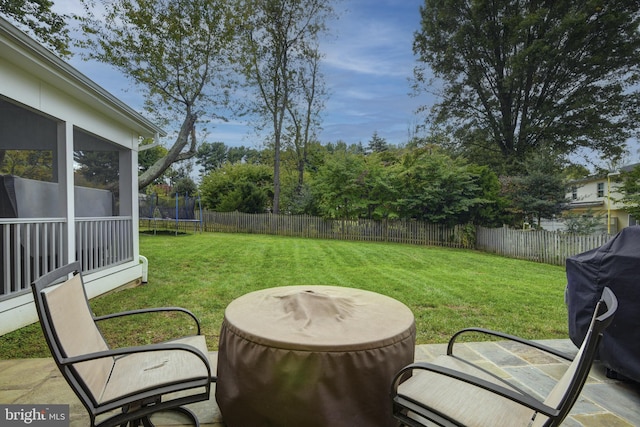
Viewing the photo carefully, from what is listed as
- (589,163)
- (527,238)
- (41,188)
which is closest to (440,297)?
(41,188)

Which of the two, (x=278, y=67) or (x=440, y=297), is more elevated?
(x=278, y=67)

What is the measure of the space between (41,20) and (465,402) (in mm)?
14721

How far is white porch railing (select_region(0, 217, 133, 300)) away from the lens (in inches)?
147

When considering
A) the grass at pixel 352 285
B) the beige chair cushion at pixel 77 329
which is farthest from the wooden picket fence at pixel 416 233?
the beige chair cushion at pixel 77 329

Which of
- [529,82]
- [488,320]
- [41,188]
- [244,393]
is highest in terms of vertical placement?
[529,82]

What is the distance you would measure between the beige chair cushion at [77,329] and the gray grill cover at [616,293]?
3.26 m

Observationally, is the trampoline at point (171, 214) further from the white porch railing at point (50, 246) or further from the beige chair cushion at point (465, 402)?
the beige chair cushion at point (465, 402)

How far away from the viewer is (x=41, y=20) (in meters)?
10.7

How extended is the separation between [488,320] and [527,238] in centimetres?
764

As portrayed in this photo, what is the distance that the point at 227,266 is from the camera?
7.47 m

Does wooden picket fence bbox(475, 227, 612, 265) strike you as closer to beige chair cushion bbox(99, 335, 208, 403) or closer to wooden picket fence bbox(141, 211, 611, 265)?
wooden picket fence bbox(141, 211, 611, 265)

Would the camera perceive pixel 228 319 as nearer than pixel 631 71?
Yes

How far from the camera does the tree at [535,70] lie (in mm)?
17766

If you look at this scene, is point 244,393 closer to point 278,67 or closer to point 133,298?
point 133,298
